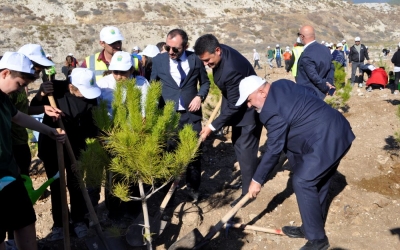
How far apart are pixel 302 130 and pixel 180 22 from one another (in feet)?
113

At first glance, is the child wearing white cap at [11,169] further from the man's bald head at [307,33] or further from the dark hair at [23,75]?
the man's bald head at [307,33]

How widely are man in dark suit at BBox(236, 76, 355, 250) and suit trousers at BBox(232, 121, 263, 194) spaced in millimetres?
731

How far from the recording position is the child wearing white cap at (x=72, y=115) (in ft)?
10.3

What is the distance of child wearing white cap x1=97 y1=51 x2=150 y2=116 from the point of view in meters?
3.31

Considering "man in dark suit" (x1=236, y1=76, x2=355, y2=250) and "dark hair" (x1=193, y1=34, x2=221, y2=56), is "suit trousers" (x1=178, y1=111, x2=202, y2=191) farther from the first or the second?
"man in dark suit" (x1=236, y1=76, x2=355, y2=250)

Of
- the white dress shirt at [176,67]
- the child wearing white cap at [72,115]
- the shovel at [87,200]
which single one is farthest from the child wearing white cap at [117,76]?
the white dress shirt at [176,67]

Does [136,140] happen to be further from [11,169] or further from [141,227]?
[141,227]

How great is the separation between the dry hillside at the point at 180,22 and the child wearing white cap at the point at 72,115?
80.5 feet

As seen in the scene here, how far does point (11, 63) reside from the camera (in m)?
2.42

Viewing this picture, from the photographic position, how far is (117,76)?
3.40m

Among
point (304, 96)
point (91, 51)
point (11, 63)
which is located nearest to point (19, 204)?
point (11, 63)

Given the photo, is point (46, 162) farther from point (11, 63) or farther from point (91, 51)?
point (91, 51)

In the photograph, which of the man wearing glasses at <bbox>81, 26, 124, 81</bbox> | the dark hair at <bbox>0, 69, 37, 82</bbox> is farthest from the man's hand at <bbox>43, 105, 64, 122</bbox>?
the man wearing glasses at <bbox>81, 26, 124, 81</bbox>

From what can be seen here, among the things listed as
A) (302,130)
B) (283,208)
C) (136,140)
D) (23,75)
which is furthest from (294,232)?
(23,75)
